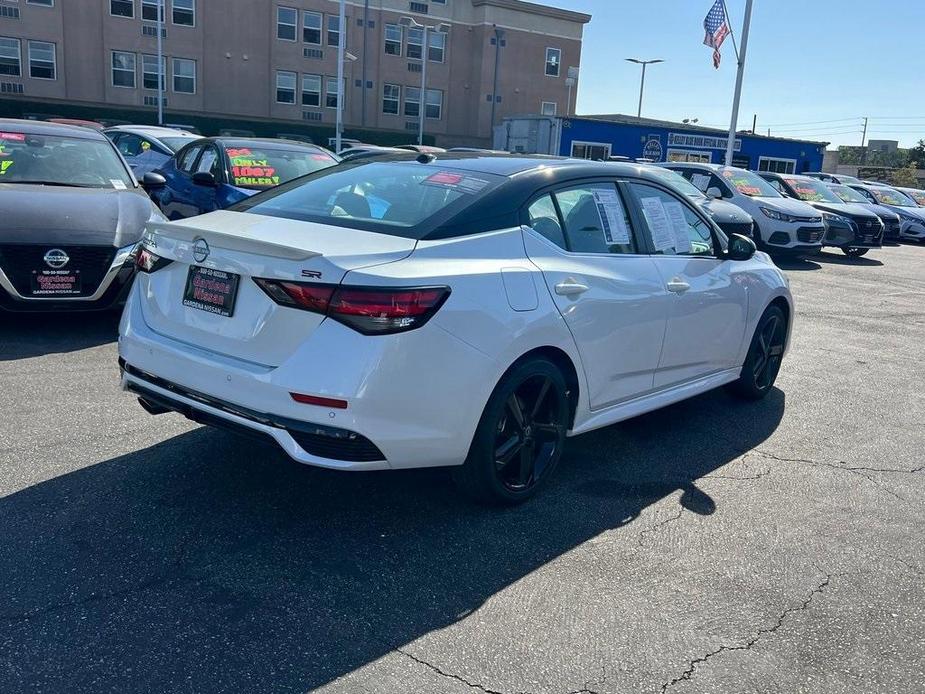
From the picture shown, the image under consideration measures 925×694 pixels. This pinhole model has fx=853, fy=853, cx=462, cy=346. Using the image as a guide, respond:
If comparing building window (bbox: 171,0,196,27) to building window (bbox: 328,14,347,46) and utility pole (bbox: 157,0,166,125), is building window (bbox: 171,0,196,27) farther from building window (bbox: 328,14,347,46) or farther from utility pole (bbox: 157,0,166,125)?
building window (bbox: 328,14,347,46)

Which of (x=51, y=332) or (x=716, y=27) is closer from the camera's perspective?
(x=51, y=332)

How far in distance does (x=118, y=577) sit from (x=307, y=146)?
843 cm

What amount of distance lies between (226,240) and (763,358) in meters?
4.02

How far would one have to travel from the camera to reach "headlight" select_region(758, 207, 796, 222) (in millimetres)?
15047

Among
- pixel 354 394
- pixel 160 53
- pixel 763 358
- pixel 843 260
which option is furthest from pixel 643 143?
pixel 354 394

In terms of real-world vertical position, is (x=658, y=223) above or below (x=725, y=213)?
above

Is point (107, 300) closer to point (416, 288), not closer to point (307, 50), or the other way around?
point (416, 288)

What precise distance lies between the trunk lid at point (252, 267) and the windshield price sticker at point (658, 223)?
1.78 meters

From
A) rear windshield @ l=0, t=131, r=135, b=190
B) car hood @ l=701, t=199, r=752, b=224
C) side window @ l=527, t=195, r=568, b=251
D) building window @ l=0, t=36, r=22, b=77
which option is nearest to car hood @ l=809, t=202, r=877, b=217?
car hood @ l=701, t=199, r=752, b=224

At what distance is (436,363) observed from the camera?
3.36 metres

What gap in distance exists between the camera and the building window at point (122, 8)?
4103 centimetres

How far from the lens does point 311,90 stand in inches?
1843

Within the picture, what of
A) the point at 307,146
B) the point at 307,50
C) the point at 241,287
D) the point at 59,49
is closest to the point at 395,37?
the point at 307,50

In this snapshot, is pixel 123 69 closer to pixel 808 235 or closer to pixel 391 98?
pixel 391 98
